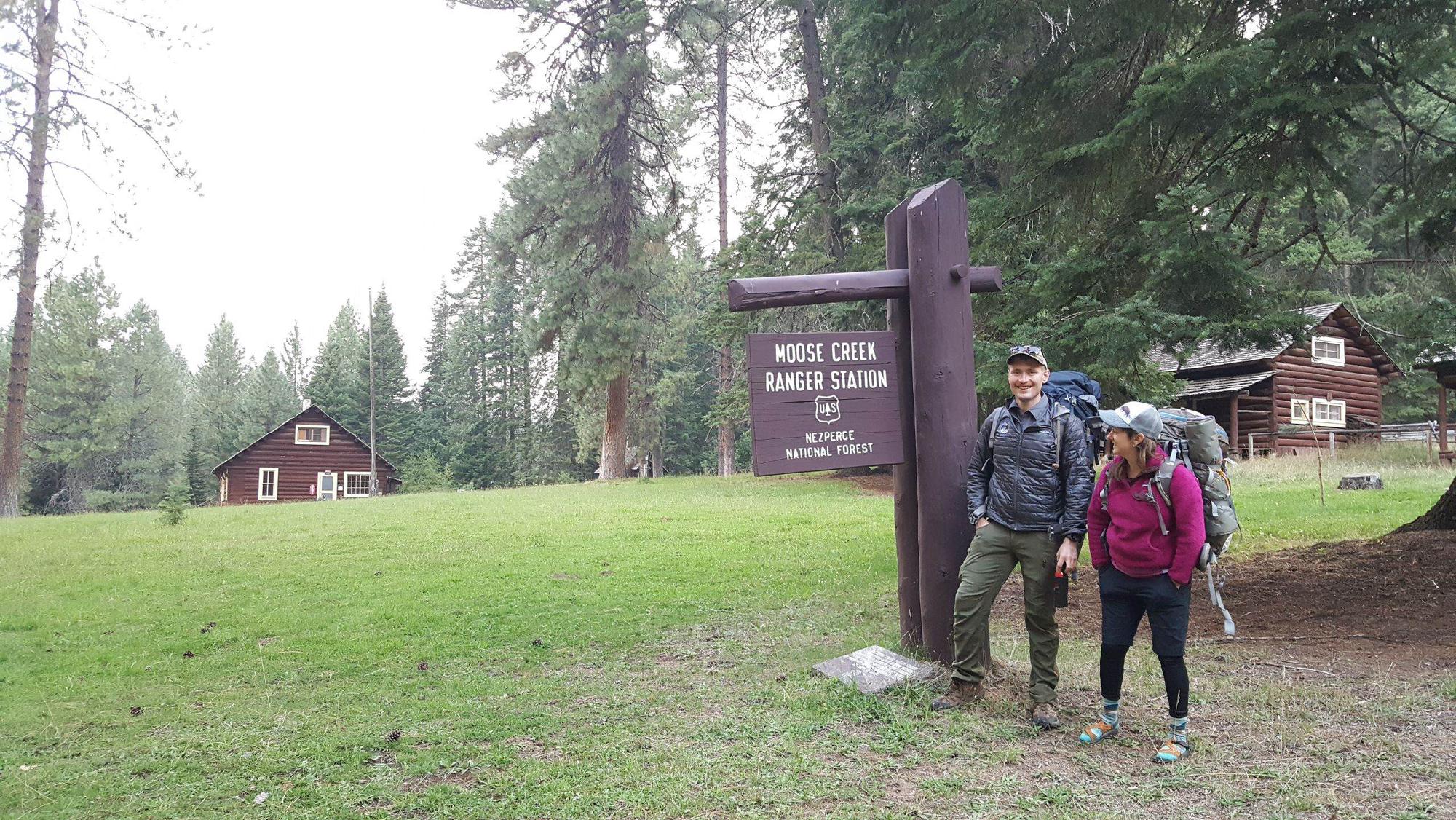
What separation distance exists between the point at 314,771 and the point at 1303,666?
6252mm

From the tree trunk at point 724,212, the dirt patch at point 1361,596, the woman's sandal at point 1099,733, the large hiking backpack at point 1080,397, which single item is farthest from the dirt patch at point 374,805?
the tree trunk at point 724,212

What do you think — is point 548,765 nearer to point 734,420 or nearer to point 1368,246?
point 734,420

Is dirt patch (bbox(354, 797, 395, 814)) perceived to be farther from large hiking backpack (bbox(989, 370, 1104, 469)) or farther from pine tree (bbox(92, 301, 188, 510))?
pine tree (bbox(92, 301, 188, 510))

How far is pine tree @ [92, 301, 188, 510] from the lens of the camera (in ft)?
194

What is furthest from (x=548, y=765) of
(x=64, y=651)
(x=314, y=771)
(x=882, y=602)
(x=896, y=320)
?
(x=64, y=651)

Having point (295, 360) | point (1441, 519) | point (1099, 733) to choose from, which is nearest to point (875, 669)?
point (1099, 733)

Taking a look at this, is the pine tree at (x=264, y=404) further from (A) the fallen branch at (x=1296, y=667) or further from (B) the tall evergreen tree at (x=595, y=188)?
(A) the fallen branch at (x=1296, y=667)

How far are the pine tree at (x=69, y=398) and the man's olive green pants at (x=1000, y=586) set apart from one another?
195 ft

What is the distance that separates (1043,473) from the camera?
16.5ft

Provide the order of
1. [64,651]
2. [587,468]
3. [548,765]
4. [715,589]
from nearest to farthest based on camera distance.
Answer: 1. [548,765]
2. [64,651]
3. [715,589]
4. [587,468]

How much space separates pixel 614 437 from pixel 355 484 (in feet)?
75.6

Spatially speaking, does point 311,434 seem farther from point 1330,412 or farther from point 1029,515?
point 1029,515

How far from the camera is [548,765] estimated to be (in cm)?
461

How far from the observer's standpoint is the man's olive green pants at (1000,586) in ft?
16.5
